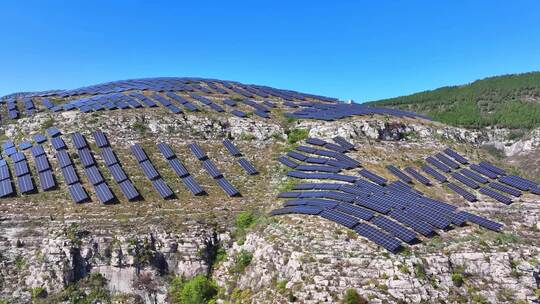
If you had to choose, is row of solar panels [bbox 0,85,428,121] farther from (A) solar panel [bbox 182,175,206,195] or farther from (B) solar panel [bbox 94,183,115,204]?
(B) solar panel [bbox 94,183,115,204]

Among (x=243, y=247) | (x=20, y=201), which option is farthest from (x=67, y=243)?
(x=243, y=247)

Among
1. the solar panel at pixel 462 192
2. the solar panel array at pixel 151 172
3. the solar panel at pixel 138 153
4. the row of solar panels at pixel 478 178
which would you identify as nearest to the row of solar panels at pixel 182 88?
Result: the solar panel at pixel 138 153

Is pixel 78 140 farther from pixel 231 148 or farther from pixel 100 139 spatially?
pixel 231 148

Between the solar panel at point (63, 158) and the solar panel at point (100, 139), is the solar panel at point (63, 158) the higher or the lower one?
the lower one

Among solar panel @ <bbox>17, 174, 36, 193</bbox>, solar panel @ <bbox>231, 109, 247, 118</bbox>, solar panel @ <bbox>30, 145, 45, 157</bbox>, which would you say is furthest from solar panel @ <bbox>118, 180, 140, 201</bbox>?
solar panel @ <bbox>231, 109, 247, 118</bbox>

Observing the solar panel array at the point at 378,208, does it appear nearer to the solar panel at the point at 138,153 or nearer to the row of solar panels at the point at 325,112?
the solar panel at the point at 138,153

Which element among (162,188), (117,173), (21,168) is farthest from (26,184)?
(162,188)

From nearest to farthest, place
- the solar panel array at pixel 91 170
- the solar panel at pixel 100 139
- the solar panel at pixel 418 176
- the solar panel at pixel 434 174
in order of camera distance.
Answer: the solar panel array at pixel 91 170
the solar panel at pixel 418 176
the solar panel at pixel 434 174
the solar panel at pixel 100 139
